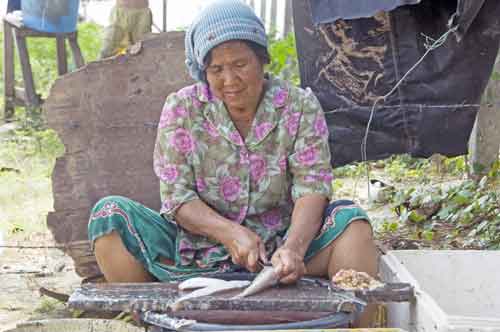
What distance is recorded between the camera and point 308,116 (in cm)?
Result: 301

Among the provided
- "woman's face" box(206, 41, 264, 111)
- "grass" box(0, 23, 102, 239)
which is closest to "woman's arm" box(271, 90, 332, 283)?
"woman's face" box(206, 41, 264, 111)

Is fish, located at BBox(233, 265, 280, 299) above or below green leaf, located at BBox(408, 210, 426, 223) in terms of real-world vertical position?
above

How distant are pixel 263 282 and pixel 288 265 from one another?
0.11m

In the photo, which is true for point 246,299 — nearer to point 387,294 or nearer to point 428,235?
point 387,294

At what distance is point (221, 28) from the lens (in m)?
2.79

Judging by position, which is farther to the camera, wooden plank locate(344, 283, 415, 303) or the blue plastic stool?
the blue plastic stool

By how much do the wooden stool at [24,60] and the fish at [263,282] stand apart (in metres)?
6.08

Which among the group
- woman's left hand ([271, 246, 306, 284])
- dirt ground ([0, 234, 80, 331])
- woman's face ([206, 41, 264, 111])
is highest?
woman's face ([206, 41, 264, 111])

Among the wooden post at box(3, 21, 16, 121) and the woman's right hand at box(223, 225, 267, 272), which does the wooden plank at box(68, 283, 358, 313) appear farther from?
the wooden post at box(3, 21, 16, 121)

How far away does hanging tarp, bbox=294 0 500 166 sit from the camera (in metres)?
3.72

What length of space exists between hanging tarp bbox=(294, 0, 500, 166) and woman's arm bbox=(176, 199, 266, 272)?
124 cm

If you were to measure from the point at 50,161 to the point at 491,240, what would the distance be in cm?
378

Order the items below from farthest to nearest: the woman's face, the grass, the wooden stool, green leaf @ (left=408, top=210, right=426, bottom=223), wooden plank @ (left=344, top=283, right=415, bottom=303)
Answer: the wooden stool
the grass
green leaf @ (left=408, top=210, right=426, bottom=223)
the woman's face
wooden plank @ (left=344, top=283, right=415, bottom=303)

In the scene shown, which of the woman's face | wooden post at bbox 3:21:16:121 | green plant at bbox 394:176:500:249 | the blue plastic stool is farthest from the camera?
wooden post at bbox 3:21:16:121
